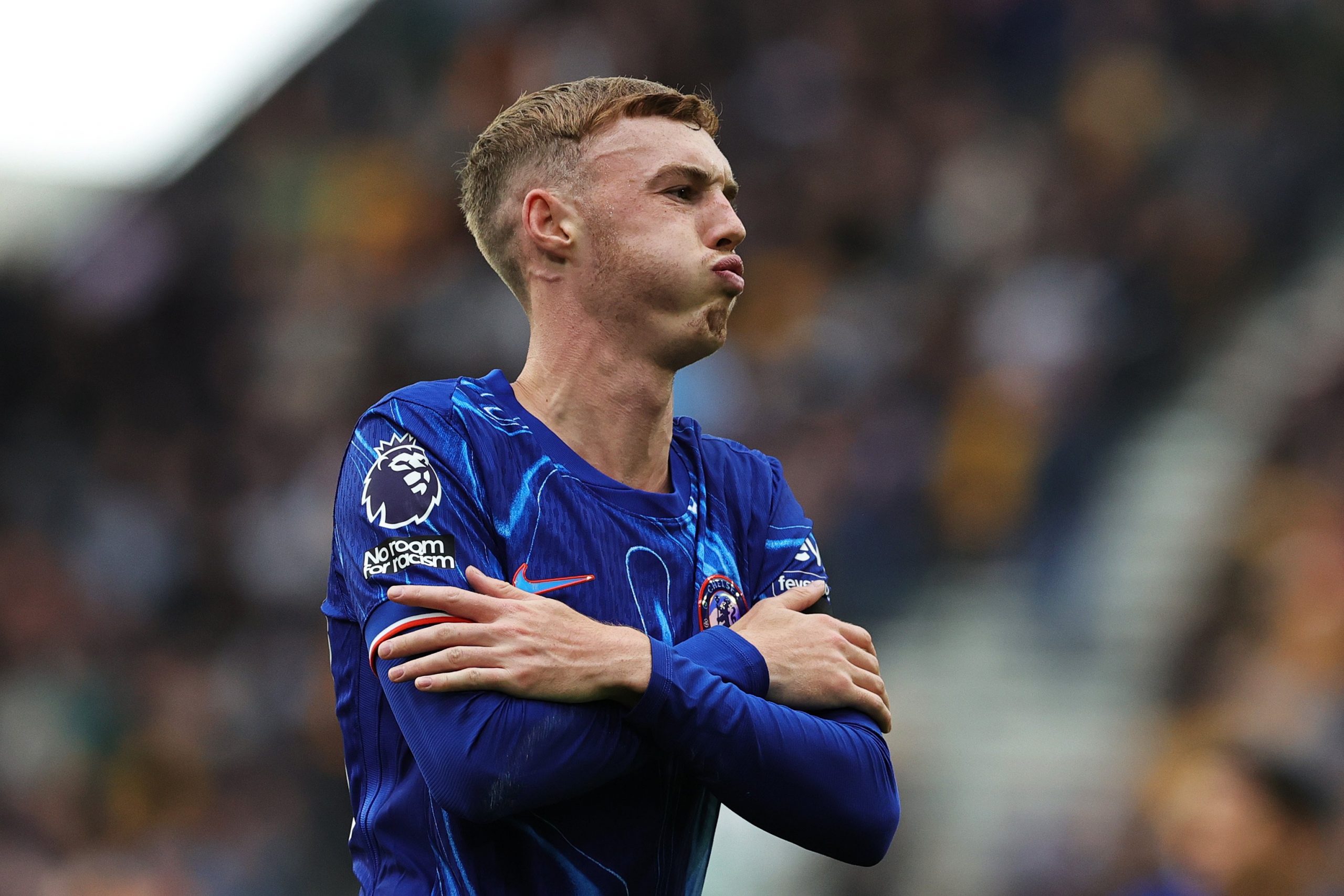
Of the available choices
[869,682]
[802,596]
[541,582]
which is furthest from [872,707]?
[541,582]

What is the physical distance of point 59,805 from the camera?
30.6 feet

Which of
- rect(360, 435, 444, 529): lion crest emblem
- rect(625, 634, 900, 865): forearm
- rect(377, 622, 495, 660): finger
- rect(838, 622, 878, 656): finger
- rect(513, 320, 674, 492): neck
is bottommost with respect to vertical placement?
rect(625, 634, 900, 865): forearm

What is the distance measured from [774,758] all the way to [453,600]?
0.56 m

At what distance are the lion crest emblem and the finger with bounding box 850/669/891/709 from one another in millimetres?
778

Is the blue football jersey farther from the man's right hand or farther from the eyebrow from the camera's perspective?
the eyebrow

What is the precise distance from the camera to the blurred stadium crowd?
24.2 ft

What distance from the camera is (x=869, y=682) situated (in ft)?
8.51

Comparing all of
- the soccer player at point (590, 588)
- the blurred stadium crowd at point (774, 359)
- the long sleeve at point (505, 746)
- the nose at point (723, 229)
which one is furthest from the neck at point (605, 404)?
the blurred stadium crowd at point (774, 359)

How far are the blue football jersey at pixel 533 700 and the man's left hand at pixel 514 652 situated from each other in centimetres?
3

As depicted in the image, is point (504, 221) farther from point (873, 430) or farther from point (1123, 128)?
point (1123, 128)

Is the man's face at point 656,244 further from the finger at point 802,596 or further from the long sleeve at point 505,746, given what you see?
the long sleeve at point 505,746

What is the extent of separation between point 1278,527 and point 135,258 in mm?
10135

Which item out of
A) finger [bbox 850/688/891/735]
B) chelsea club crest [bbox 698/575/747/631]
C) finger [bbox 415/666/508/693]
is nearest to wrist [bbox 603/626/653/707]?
finger [bbox 415/666/508/693]

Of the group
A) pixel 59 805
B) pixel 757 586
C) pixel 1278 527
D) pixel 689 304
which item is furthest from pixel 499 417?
pixel 59 805
